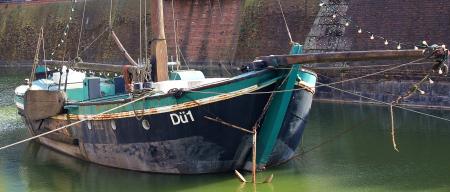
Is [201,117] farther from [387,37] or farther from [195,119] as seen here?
[387,37]

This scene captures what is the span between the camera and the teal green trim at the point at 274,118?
14234 mm

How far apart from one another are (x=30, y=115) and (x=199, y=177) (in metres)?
6.96

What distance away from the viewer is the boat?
46.0 feet

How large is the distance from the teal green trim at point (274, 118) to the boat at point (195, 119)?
0.02 meters

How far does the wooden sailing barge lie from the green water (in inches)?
17.4

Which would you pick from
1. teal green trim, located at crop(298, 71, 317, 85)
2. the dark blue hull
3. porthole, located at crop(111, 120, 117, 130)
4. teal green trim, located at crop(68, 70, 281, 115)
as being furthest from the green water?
teal green trim, located at crop(298, 71, 317, 85)

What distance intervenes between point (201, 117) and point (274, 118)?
1684 mm

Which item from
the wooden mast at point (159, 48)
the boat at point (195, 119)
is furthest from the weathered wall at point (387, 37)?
the boat at point (195, 119)

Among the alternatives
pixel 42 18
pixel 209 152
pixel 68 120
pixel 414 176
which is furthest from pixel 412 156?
pixel 42 18

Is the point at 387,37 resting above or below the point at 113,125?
above

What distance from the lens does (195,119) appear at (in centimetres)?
1417

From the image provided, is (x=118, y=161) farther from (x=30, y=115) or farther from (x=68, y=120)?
(x=30, y=115)

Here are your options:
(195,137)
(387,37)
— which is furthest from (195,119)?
(387,37)

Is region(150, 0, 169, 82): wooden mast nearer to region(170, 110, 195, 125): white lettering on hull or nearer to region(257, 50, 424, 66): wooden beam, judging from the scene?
region(170, 110, 195, 125): white lettering on hull
